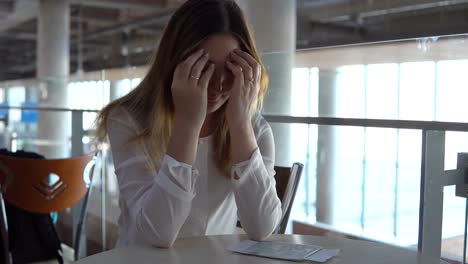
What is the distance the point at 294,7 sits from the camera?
4.68 metres

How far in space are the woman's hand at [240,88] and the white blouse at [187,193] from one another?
0.38 feet

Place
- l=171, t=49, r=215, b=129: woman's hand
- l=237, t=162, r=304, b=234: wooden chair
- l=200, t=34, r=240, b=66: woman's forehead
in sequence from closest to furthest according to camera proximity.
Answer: l=171, t=49, r=215, b=129: woman's hand → l=200, t=34, r=240, b=66: woman's forehead → l=237, t=162, r=304, b=234: wooden chair

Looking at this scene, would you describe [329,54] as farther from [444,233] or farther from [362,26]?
[444,233]

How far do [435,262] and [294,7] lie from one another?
392 centimetres

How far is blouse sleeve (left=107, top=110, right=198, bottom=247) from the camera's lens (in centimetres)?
115

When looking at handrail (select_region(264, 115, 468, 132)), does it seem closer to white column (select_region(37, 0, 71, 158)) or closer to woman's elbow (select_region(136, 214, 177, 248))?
woman's elbow (select_region(136, 214, 177, 248))

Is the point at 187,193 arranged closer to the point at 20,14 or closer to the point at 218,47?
the point at 218,47

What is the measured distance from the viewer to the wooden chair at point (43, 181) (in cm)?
216

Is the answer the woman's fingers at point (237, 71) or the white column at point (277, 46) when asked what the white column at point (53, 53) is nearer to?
the white column at point (277, 46)

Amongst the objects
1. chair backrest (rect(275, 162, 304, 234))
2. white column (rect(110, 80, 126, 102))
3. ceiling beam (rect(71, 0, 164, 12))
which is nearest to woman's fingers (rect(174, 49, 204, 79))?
chair backrest (rect(275, 162, 304, 234))

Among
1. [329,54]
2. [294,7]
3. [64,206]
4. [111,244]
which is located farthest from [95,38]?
[64,206]

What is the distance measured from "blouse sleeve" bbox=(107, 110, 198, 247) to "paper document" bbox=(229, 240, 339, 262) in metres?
0.16

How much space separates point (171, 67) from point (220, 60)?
0.15m

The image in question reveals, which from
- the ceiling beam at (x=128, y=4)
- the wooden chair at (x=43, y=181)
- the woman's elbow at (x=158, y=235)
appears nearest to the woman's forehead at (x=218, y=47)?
the woman's elbow at (x=158, y=235)
